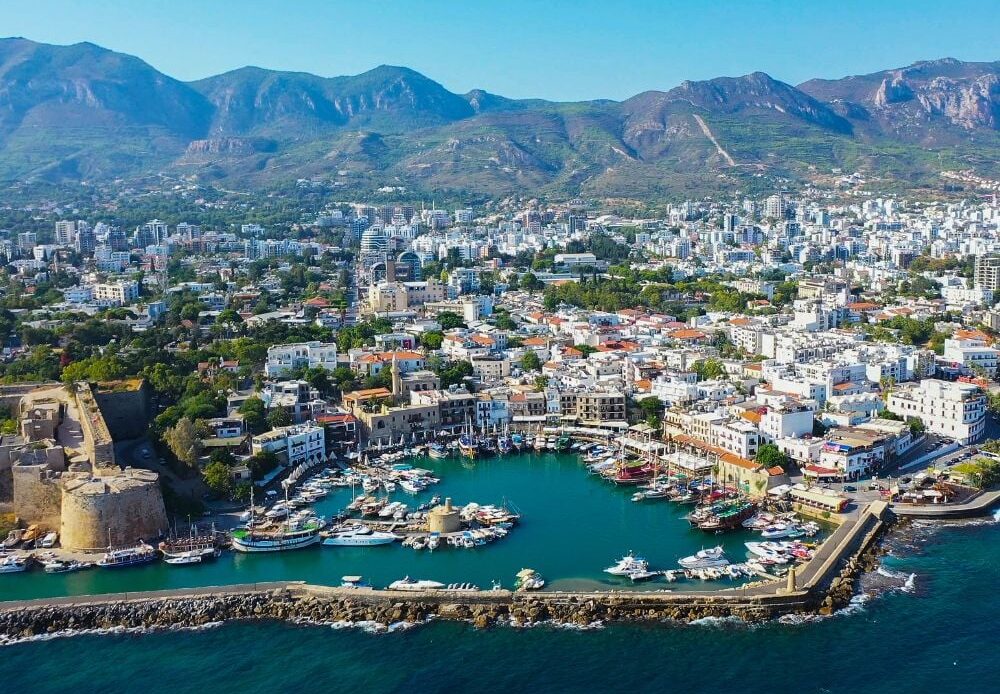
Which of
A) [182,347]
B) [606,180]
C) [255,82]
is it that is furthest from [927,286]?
[255,82]

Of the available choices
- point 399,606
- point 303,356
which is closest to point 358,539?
point 399,606

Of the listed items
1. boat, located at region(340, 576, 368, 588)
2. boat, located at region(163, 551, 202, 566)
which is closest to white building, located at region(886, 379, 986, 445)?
boat, located at region(340, 576, 368, 588)

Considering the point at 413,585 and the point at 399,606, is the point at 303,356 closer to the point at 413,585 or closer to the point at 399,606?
the point at 413,585

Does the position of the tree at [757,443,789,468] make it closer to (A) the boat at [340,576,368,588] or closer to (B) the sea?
(B) the sea

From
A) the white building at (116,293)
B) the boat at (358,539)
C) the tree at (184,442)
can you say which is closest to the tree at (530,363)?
the tree at (184,442)

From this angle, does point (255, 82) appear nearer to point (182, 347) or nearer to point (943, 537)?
point (182, 347)

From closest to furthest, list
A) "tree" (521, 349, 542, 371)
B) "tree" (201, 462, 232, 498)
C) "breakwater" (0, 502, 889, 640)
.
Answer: "breakwater" (0, 502, 889, 640) → "tree" (201, 462, 232, 498) → "tree" (521, 349, 542, 371)

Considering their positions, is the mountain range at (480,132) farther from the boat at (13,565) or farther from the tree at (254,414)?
the boat at (13,565)
